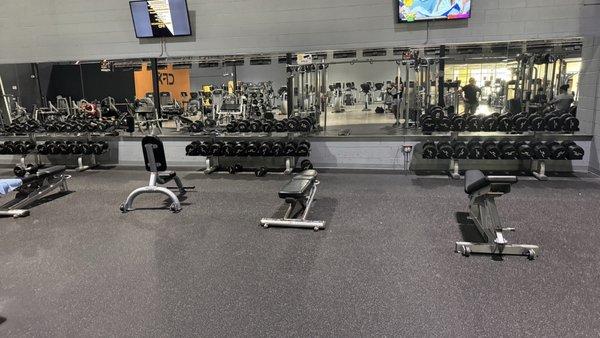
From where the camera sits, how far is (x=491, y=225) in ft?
9.95

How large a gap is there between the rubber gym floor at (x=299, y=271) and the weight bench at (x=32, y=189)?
0.78ft

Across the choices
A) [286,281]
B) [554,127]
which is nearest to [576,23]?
[554,127]

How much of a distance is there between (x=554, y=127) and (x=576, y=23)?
1313 mm

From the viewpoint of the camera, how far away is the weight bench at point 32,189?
160 inches

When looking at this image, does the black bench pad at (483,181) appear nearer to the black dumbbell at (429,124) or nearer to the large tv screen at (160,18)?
the black dumbbell at (429,124)

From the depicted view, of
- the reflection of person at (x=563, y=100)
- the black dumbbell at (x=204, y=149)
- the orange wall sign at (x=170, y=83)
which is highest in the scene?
the orange wall sign at (x=170, y=83)

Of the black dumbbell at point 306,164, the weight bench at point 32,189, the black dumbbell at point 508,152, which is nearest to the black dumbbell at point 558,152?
the black dumbbell at point 508,152

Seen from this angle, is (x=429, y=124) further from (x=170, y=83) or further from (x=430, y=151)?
(x=170, y=83)

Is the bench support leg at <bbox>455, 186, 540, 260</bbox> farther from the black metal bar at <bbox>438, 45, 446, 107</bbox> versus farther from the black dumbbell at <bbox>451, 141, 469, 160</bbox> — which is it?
the black metal bar at <bbox>438, 45, 446, 107</bbox>

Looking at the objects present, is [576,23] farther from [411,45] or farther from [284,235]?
[284,235]

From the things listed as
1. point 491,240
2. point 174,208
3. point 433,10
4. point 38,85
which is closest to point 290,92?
point 433,10

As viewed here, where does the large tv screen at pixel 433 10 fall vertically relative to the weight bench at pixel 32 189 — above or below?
above

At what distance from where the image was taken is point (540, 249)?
297cm

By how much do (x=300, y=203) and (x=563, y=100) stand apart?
13.6ft
